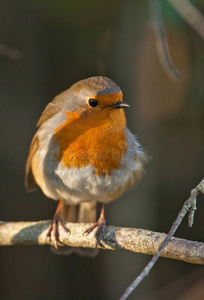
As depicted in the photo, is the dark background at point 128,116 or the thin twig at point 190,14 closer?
the thin twig at point 190,14

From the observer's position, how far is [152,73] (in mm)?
5047

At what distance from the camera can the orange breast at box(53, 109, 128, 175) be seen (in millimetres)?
3035

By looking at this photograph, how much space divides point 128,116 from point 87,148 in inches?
82.5

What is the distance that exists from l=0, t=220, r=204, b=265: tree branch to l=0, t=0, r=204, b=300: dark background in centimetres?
163

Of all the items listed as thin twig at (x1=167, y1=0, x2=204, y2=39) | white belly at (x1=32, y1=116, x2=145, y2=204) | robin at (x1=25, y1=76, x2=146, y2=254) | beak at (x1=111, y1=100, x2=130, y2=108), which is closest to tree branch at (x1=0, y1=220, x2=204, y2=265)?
robin at (x1=25, y1=76, x2=146, y2=254)

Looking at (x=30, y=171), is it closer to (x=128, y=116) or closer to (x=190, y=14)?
(x=128, y=116)

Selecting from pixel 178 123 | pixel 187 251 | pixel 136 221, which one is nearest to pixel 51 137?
pixel 187 251

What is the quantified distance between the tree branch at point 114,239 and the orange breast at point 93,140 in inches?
19.6

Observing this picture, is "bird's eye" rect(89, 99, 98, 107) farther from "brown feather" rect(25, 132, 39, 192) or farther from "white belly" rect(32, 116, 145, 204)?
"brown feather" rect(25, 132, 39, 192)

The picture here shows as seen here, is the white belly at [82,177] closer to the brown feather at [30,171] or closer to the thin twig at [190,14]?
the brown feather at [30,171]

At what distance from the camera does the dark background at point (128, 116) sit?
482 centimetres

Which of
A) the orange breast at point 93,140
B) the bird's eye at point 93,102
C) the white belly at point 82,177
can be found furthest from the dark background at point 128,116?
the bird's eye at point 93,102

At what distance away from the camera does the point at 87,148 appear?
3039 mm

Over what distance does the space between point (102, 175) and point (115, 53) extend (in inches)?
87.4
